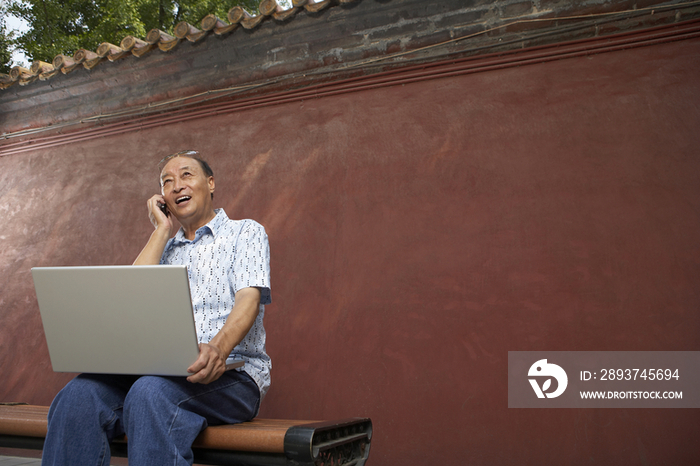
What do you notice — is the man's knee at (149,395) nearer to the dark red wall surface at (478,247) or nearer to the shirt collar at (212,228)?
the shirt collar at (212,228)

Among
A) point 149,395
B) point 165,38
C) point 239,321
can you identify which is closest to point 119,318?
point 149,395

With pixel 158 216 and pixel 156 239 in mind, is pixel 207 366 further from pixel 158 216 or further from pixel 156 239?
pixel 158 216

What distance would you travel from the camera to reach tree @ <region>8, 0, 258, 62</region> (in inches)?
391

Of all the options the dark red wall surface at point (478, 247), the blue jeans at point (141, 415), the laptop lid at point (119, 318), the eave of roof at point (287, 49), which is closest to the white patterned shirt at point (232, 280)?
the blue jeans at point (141, 415)

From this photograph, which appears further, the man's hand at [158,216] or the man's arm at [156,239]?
the man's hand at [158,216]

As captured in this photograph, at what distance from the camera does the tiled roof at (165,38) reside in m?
3.68

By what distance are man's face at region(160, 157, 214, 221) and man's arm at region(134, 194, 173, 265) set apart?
7 centimetres

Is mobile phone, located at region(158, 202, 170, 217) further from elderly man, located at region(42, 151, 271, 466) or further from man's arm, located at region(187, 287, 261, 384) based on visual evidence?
man's arm, located at region(187, 287, 261, 384)

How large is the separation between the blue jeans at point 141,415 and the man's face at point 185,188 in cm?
74

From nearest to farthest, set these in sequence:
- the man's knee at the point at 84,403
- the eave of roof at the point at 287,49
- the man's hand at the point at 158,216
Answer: the man's knee at the point at 84,403, the man's hand at the point at 158,216, the eave of roof at the point at 287,49

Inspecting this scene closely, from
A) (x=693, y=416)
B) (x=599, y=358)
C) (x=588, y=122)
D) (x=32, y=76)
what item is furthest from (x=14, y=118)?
(x=693, y=416)

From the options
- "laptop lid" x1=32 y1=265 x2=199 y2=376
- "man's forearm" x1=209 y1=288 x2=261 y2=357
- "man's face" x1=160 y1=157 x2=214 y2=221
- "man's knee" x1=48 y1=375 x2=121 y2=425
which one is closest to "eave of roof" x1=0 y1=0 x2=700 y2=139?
"man's face" x1=160 y1=157 x2=214 y2=221

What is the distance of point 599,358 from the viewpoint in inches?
105

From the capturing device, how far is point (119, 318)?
1529 mm
